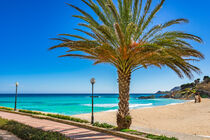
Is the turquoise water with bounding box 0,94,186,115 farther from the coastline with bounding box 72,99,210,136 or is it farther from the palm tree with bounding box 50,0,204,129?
the palm tree with bounding box 50,0,204,129

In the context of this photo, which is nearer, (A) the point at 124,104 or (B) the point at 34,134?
(B) the point at 34,134

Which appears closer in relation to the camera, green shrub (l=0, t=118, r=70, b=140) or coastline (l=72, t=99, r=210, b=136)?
green shrub (l=0, t=118, r=70, b=140)

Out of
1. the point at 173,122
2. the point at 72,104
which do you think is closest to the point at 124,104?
the point at 173,122

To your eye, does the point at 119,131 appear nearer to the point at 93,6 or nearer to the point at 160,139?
the point at 160,139

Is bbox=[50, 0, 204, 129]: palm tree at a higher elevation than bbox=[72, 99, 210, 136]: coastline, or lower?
higher

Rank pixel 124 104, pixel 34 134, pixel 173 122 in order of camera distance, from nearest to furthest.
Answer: pixel 34 134
pixel 124 104
pixel 173 122

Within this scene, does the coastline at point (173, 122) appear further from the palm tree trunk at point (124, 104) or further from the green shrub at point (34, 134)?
the green shrub at point (34, 134)

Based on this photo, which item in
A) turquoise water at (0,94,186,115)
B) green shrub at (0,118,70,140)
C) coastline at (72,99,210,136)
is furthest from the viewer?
turquoise water at (0,94,186,115)

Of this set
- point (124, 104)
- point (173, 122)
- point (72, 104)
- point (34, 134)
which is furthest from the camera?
point (72, 104)

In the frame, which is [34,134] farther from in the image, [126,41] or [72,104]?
[72,104]

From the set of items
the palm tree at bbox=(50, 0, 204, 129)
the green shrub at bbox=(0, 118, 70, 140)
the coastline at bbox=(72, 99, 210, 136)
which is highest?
the palm tree at bbox=(50, 0, 204, 129)

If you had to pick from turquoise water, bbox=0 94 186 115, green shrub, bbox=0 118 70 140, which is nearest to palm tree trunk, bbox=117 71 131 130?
green shrub, bbox=0 118 70 140

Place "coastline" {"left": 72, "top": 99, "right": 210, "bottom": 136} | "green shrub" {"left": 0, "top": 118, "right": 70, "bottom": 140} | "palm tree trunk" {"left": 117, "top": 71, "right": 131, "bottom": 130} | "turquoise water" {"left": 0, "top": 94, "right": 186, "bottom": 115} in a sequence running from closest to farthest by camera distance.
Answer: "green shrub" {"left": 0, "top": 118, "right": 70, "bottom": 140}, "palm tree trunk" {"left": 117, "top": 71, "right": 131, "bottom": 130}, "coastline" {"left": 72, "top": 99, "right": 210, "bottom": 136}, "turquoise water" {"left": 0, "top": 94, "right": 186, "bottom": 115}

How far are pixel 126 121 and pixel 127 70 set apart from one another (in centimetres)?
280
